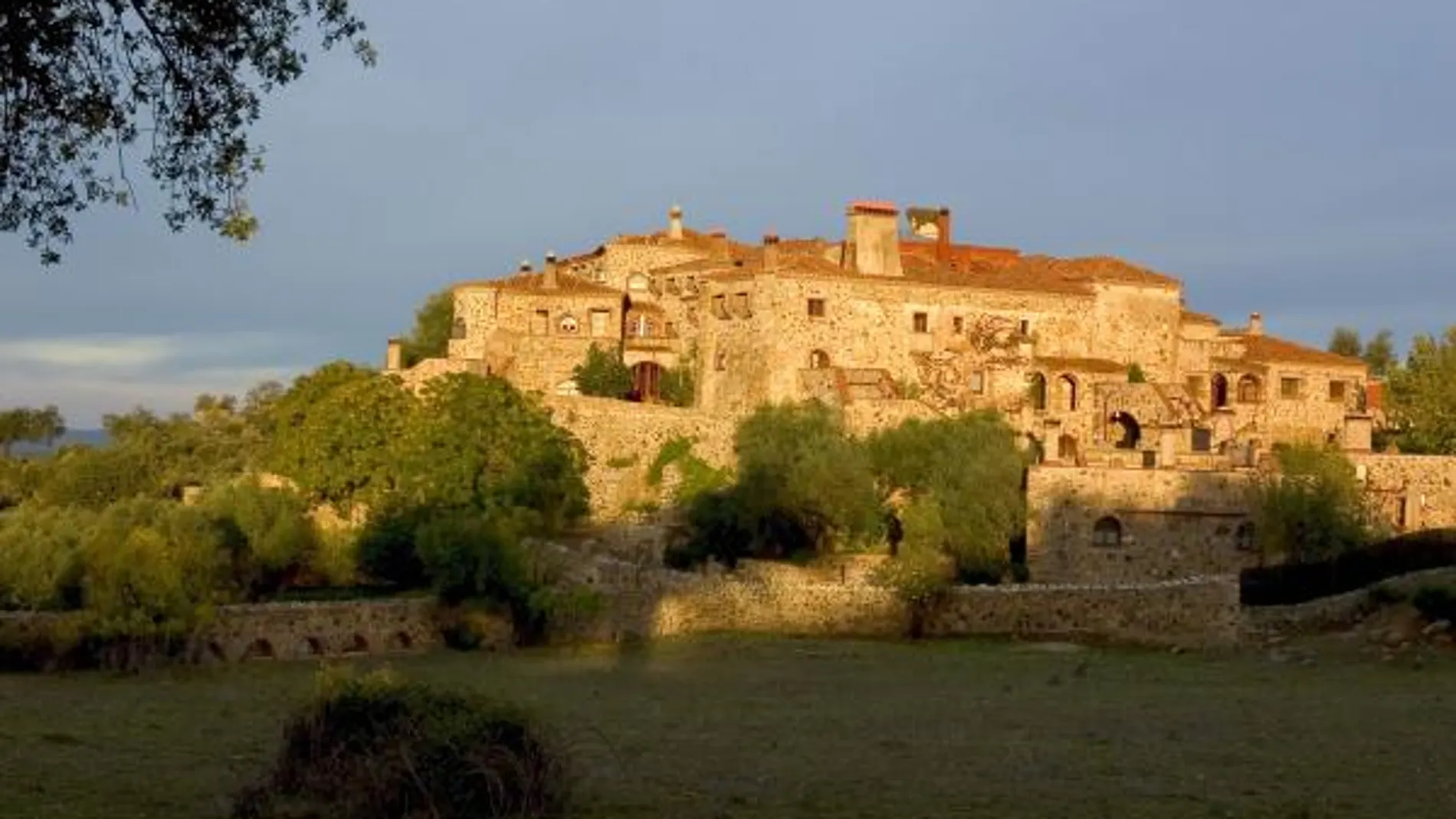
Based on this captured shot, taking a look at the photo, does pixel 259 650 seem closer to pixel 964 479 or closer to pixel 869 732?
pixel 869 732

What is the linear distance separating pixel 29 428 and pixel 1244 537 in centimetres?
6684

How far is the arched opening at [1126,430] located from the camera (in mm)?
68938

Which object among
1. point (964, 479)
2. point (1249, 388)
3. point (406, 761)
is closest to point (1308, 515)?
point (964, 479)

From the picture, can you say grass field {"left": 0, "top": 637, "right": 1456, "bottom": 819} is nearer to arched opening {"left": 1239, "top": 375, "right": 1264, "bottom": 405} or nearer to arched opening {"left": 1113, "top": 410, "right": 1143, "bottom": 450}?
arched opening {"left": 1113, "top": 410, "right": 1143, "bottom": 450}

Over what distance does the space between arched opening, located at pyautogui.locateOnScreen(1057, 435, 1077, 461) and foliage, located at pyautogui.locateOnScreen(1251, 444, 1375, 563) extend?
21.6ft

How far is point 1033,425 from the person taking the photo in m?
68.4

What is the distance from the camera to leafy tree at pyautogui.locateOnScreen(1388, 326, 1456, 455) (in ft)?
246

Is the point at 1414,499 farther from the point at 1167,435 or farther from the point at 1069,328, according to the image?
the point at 1069,328

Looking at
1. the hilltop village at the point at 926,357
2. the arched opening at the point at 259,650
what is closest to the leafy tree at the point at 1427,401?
the hilltop village at the point at 926,357

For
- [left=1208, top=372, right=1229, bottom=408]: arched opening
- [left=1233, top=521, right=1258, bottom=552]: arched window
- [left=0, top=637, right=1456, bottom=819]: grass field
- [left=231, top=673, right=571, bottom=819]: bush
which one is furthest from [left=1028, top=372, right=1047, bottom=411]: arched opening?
[left=231, top=673, right=571, bottom=819]: bush

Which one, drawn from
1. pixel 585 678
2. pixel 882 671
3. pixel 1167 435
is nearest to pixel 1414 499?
pixel 1167 435

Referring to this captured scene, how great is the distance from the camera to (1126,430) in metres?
69.7

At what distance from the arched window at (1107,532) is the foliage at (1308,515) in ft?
11.2

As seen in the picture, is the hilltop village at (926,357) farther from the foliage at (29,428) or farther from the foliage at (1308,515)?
the foliage at (29,428)
